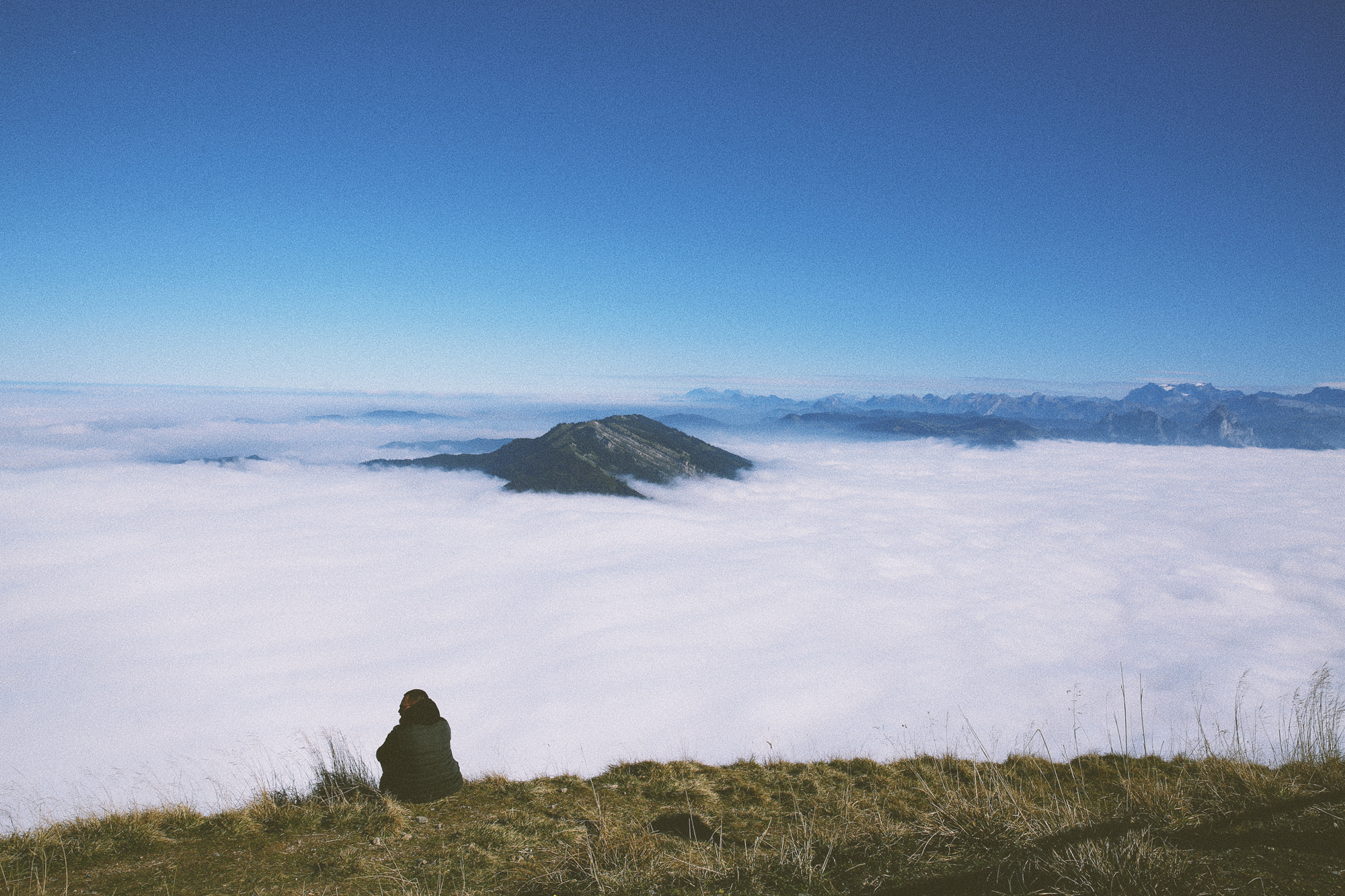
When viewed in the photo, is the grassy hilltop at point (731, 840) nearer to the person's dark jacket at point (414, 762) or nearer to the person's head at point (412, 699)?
the person's dark jacket at point (414, 762)

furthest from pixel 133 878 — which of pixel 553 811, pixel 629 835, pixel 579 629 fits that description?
pixel 579 629

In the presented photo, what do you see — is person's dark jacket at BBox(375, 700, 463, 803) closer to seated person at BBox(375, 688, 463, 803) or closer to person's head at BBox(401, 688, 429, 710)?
seated person at BBox(375, 688, 463, 803)

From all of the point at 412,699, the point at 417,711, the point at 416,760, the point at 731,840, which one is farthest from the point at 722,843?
the point at 412,699

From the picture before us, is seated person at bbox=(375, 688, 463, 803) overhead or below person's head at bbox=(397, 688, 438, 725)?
below

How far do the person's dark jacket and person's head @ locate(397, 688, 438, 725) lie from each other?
14 mm

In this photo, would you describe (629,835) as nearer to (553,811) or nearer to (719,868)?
(719,868)

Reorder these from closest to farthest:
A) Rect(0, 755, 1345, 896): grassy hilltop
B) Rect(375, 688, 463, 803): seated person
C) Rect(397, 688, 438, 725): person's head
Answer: Rect(0, 755, 1345, 896): grassy hilltop < Rect(375, 688, 463, 803): seated person < Rect(397, 688, 438, 725): person's head

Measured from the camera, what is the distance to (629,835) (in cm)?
763

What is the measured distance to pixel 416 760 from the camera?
33.6ft

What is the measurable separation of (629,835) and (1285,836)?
7967 mm

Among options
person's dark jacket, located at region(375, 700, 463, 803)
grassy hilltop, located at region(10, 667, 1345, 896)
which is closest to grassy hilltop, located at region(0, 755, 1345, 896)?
grassy hilltop, located at region(10, 667, 1345, 896)

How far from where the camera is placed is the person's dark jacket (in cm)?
1022

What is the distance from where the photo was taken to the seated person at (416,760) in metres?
10.2

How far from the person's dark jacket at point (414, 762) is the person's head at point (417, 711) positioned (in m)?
0.01
